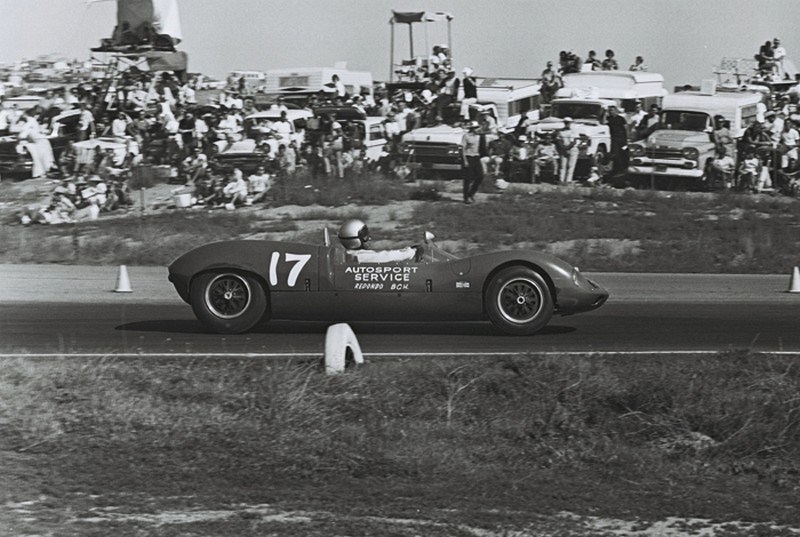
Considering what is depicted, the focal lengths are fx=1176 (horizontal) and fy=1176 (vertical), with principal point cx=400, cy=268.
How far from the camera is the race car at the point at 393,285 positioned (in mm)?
10672

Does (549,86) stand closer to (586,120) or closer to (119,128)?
(586,120)

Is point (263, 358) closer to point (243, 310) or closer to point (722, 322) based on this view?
point (243, 310)

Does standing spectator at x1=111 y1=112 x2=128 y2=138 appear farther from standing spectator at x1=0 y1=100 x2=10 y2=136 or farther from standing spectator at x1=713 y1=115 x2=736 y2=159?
standing spectator at x1=713 y1=115 x2=736 y2=159

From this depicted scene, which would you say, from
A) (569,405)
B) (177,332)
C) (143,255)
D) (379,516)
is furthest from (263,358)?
(143,255)

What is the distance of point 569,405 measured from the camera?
26.7ft

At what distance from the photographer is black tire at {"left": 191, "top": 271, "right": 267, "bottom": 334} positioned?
1082cm

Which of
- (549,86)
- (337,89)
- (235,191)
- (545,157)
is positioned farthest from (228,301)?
(549,86)

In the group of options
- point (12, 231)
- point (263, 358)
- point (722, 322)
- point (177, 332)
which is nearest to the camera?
point (263, 358)

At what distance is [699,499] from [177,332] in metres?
6.08

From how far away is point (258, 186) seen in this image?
828 inches

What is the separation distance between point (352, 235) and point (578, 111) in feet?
48.9

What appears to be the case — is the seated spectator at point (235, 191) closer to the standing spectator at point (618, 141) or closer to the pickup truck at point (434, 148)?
the pickup truck at point (434, 148)

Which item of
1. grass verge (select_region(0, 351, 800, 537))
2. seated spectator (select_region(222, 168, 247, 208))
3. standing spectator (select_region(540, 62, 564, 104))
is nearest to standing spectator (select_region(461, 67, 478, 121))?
standing spectator (select_region(540, 62, 564, 104))

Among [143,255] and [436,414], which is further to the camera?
[143,255]
